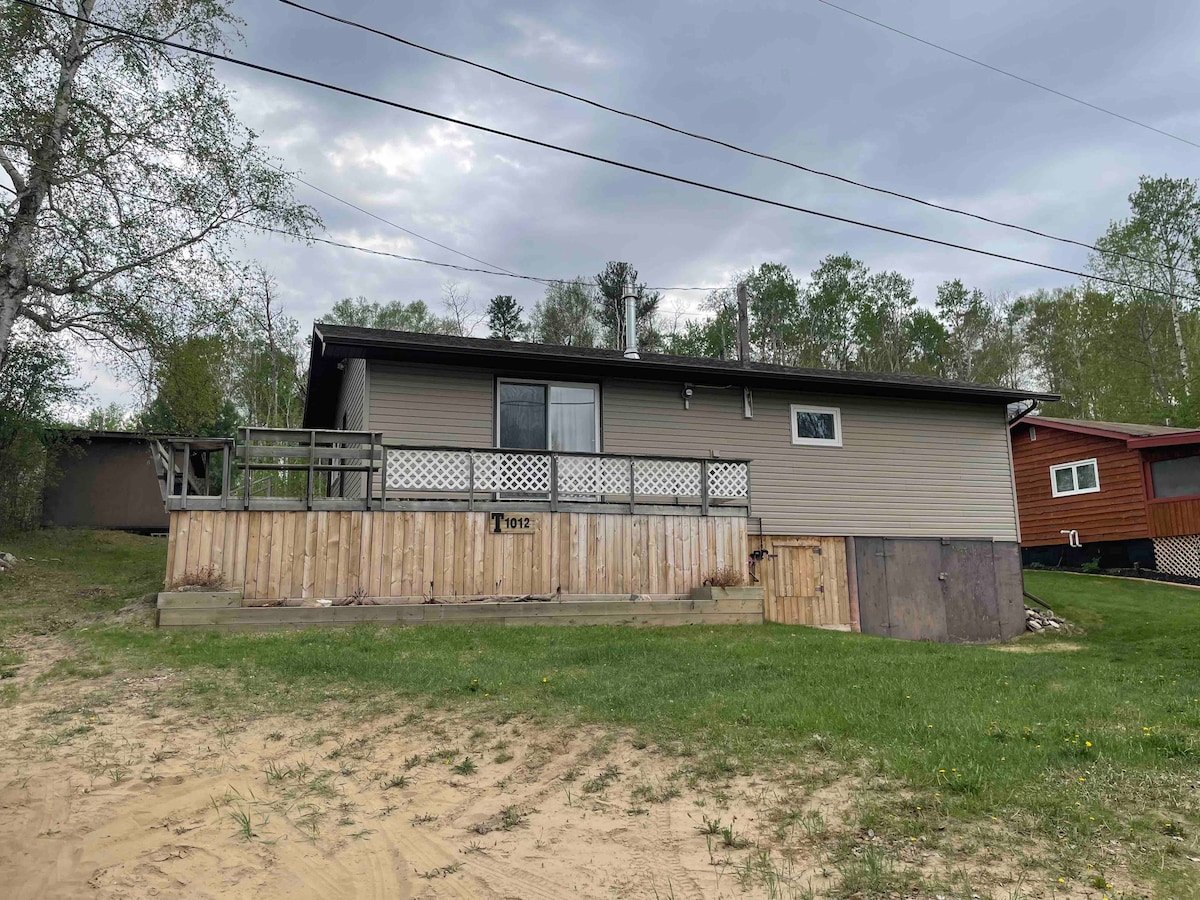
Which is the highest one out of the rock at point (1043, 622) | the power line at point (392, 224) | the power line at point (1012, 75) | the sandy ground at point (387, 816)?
the power line at point (392, 224)

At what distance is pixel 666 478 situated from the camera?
44.0 ft

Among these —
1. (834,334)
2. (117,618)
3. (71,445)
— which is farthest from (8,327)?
(834,334)

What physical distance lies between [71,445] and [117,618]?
1393 cm

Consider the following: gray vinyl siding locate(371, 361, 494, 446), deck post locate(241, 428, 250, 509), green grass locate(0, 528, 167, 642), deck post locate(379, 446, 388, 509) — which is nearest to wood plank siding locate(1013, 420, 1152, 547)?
gray vinyl siding locate(371, 361, 494, 446)

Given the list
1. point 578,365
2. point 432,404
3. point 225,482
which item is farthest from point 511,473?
point 225,482

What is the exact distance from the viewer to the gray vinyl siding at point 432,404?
13.5 meters

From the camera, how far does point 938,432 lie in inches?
691

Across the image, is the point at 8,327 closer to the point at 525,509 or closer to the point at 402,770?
the point at 525,509

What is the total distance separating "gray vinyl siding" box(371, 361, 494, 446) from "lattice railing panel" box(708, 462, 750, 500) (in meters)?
3.82

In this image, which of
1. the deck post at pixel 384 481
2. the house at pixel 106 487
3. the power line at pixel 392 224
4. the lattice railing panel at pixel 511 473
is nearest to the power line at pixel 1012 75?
the lattice railing panel at pixel 511 473

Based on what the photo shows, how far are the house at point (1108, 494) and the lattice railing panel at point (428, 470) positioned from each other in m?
19.3

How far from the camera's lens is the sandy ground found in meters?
4.12

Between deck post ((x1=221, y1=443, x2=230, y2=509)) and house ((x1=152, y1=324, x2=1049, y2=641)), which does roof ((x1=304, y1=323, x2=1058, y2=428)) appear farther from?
deck post ((x1=221, y1=443, x2=230, y2=509))

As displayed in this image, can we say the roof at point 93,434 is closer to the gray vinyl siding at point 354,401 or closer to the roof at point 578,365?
the roof at point 578,365
